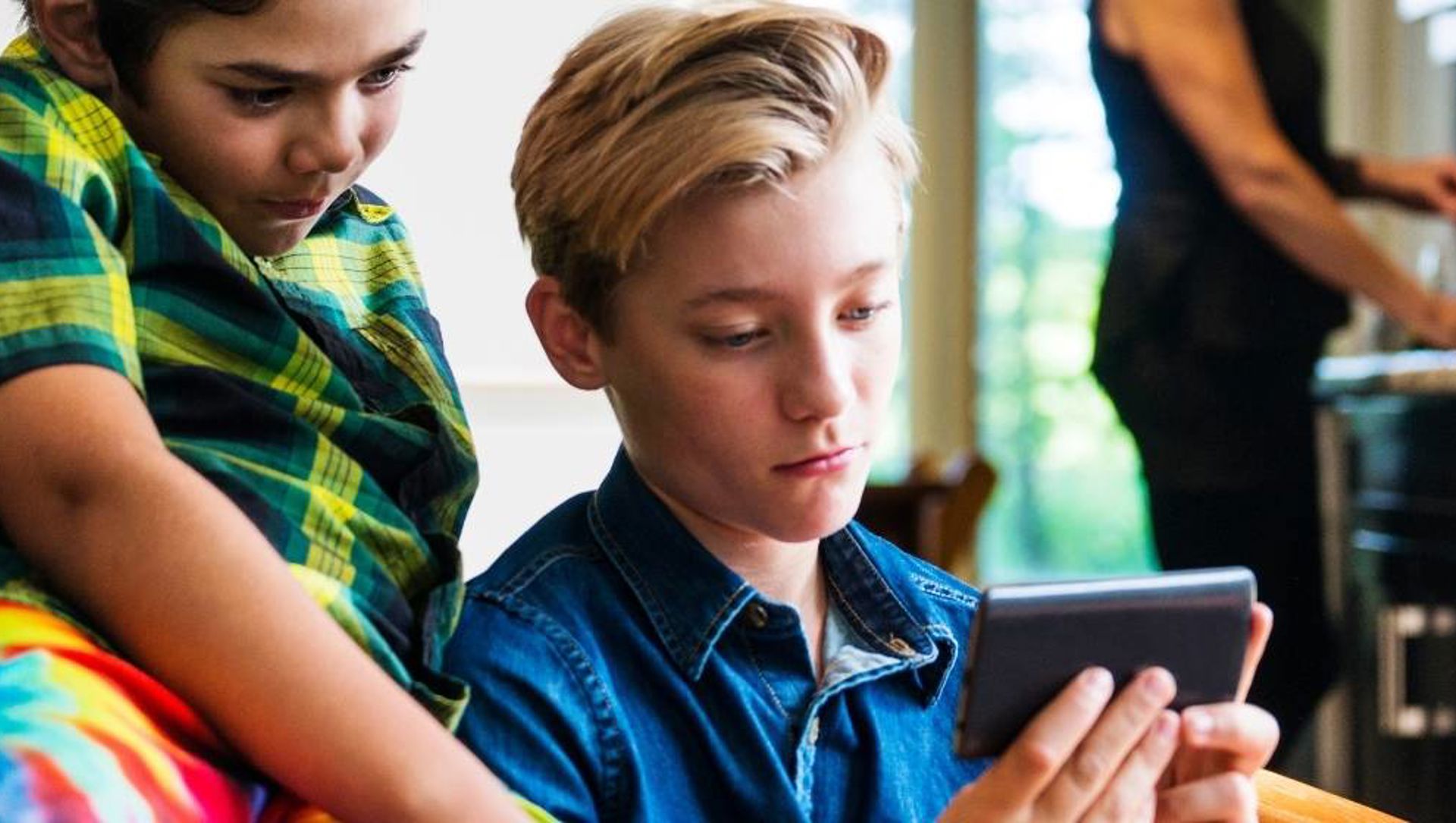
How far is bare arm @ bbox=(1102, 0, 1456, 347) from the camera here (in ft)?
12.0

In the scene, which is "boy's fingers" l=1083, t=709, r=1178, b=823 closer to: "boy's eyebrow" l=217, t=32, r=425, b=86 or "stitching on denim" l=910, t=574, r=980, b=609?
"stitching on denim" l=910, t=574, r=980, b=609

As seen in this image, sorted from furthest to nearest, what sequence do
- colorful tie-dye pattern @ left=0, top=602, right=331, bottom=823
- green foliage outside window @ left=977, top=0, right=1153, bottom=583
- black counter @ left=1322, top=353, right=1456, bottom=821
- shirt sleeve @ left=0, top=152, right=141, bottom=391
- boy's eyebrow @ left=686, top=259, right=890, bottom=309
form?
green foliage outside window @ left=977, top=0, right=1153, bottom=583 < black counter @ left=1322, top=353, right=1456, bottom=821 < boy's eyebrow @ left=686, top=259, right=890, bottom=309 < shirt sleeve @ left=0, top=152, right=141, bottom=391 < colorful tie-dye pattern @ left=0, top=602, right=331, bottom=823

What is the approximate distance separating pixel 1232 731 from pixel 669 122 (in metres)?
0.46

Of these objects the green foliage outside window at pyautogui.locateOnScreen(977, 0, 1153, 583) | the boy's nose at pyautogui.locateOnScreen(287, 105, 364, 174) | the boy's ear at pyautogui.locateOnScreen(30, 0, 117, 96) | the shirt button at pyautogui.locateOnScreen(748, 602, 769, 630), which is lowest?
the green foliage outside window at pyautogui.locateOnScreen(977, 0, 1153, 583)

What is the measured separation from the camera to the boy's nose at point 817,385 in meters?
0.98

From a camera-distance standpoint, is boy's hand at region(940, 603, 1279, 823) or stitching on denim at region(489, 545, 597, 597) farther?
stitching on denim at region(489, 545, 597, 597)

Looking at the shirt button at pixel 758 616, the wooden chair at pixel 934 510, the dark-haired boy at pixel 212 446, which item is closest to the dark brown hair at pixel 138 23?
the dark-haired boy at pixel 212 446

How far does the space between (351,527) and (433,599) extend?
6 centimetres

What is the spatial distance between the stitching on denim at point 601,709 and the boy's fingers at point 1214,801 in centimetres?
31

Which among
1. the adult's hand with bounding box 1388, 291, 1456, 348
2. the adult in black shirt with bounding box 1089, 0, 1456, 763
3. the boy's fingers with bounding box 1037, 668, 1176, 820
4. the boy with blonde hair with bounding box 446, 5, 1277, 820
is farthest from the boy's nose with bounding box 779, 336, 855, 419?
the adult's hand with bounding box 1388, 291, 1456, 348

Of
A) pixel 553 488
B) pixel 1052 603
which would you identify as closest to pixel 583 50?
pixel 1052 603

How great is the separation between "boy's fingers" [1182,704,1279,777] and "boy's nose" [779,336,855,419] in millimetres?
256

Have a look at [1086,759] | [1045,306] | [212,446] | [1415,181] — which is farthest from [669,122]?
[1045,306]

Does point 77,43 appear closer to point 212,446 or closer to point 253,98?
point 253,98
